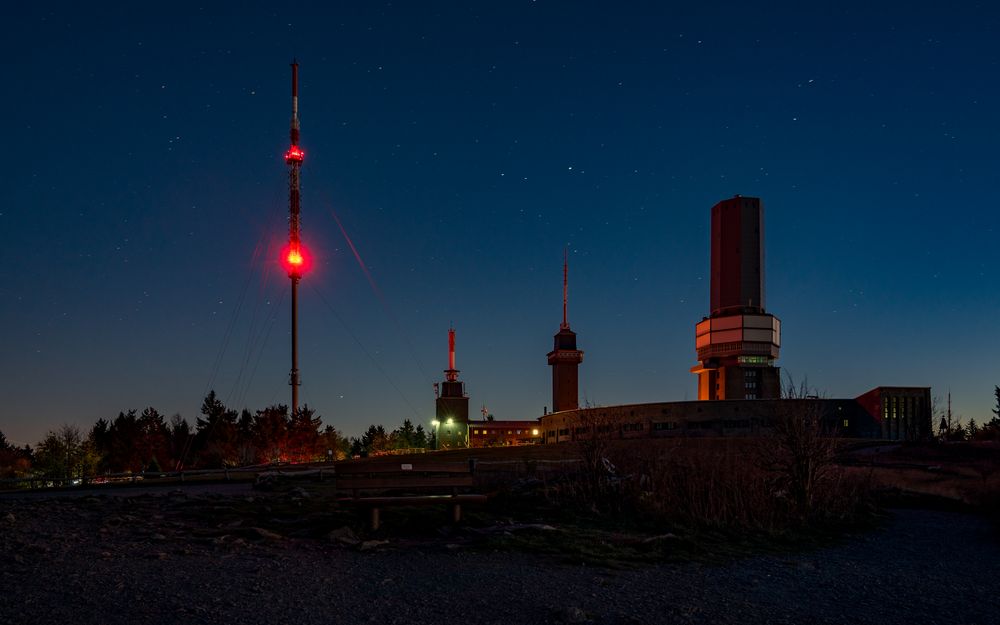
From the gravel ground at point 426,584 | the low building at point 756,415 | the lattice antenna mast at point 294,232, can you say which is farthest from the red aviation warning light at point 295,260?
the gravel ground at point 426,584

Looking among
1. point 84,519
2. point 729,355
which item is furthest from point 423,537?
point 729,355

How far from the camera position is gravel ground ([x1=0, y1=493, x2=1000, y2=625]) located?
22.3 ft

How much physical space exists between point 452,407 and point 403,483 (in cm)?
13429

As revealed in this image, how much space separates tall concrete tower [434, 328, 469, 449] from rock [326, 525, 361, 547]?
123 m

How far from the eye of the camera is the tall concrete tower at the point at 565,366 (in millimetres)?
171250

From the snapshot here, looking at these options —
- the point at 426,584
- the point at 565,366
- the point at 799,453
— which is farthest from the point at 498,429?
the point at 426,584

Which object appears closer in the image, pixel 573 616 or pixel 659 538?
pixel 573 616

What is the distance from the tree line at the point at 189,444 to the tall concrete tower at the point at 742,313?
60.8 meters

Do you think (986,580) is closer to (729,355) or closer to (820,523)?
(820,523)

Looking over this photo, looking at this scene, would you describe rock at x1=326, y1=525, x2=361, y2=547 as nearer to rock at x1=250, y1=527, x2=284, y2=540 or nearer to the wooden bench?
the wooden bench

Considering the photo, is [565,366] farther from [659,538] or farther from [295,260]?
[659,538]

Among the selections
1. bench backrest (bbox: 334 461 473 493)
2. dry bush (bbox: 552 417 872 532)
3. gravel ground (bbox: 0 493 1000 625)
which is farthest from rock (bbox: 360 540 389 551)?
dry bush (bbox: 552 417 872 532)

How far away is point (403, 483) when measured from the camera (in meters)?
11.6

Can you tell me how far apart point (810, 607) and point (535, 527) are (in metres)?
4.91
